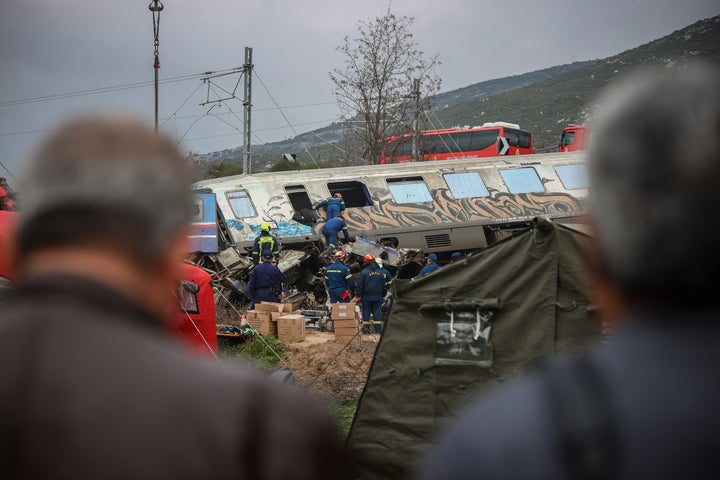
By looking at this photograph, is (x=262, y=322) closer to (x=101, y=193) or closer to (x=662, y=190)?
(x=101, y=193)

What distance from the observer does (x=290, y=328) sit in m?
14.5

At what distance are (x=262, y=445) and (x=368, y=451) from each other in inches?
208

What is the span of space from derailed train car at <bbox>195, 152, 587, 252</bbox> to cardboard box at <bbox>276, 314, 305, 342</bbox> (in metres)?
7.36

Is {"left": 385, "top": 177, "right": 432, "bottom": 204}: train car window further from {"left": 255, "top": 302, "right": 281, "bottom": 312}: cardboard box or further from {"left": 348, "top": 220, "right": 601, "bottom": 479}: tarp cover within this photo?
{"left": 348, "top": 220, "right": 601, "bottom": 479}: tarp cover

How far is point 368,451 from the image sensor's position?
261 inches

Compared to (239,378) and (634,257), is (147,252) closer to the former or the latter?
(239,378)

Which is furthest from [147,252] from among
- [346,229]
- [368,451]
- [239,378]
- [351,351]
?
[346,229]

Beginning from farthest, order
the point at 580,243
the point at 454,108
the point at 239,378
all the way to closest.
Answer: the point at 454,108, the point at 580,243, the point at 239,378

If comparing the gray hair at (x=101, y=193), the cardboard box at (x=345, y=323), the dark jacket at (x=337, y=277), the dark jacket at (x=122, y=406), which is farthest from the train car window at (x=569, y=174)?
the dark jacket at (x=122, y=406)

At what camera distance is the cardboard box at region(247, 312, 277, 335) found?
48.2 feet

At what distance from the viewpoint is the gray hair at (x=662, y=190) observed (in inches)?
59.7

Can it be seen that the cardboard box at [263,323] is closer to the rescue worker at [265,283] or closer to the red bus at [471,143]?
the rescue worker at [265,283]

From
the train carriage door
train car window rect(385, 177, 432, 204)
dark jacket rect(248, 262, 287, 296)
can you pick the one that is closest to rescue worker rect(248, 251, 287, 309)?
dark jacket rect(248, 262, 287, 296)

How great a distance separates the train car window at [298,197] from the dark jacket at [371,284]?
22.6 feet
